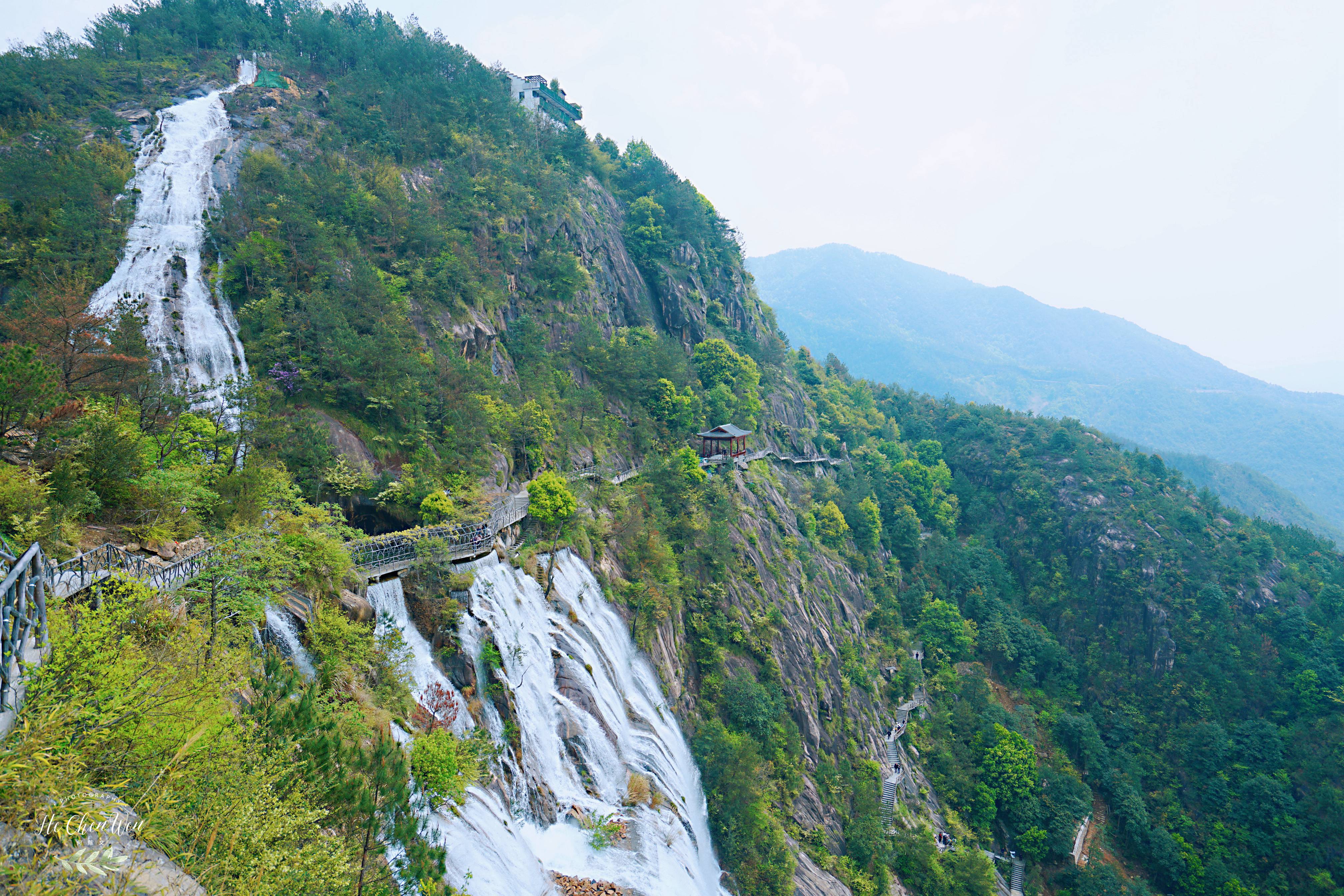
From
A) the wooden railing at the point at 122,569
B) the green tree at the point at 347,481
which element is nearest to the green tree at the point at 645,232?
the green tree at the point at 347,481

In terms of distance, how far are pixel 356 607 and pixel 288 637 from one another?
2.21m

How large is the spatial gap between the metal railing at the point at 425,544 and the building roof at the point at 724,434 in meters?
24.4

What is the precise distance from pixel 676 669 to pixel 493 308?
24305mm

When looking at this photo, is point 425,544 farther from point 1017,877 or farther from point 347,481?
point 1017,877

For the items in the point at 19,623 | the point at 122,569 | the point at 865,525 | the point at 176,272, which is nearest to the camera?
the point at 19,623

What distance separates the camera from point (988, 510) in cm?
6938

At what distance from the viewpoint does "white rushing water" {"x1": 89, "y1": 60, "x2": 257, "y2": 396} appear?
77.6 ft

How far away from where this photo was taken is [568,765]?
18016 millimetres

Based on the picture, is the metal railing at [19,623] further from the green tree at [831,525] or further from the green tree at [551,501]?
the green tree at [831,525]

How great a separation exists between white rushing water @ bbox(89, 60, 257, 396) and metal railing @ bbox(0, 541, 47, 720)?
60.5 feet

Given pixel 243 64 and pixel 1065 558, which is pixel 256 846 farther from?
pixel 1065 558

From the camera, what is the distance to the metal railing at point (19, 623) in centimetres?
561

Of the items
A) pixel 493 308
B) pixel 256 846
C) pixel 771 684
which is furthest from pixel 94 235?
pixel 771 684

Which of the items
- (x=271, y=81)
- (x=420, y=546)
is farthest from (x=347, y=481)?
(x=271, y=81)
